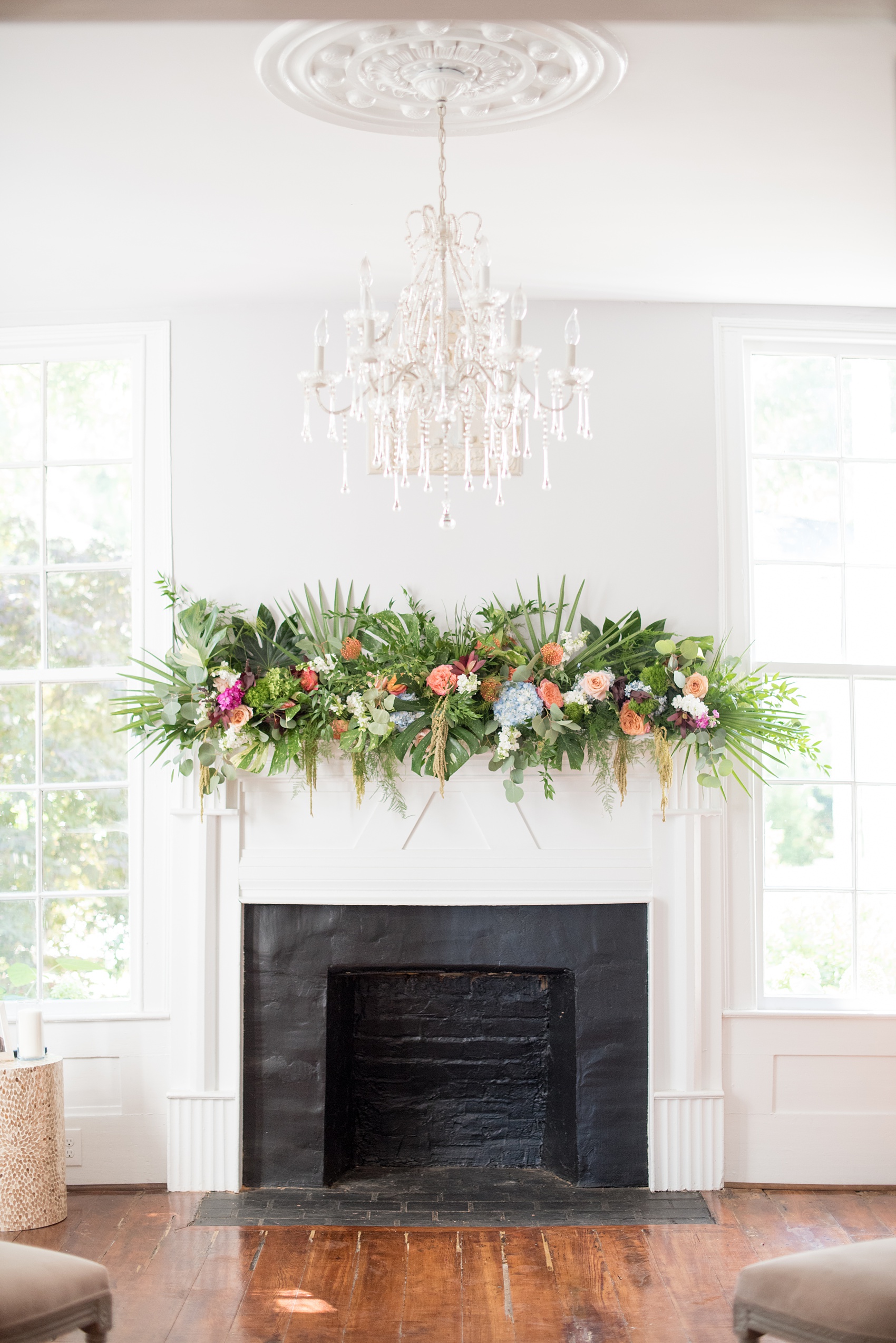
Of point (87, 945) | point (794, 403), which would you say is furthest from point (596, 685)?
point (87, 945)

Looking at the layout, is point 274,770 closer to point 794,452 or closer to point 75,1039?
point 75,1039

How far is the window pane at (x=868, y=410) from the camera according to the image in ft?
12.7

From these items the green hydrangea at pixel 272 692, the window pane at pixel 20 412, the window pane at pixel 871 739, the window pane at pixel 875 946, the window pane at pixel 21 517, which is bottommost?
the window pane at pixel 875 946

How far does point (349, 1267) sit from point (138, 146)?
306 centimetres

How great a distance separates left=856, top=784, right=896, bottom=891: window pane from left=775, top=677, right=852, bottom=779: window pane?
0.11 metres

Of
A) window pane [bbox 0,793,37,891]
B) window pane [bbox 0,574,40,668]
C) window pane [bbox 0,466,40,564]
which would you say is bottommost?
window pane [bbox 0,793,37,891]

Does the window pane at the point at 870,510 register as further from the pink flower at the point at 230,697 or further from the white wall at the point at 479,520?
the pink flower at the point at 230,697

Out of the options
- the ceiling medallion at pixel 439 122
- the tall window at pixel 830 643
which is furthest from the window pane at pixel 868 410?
the ceiling medallion at pixel 439 122

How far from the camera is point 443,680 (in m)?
3.28

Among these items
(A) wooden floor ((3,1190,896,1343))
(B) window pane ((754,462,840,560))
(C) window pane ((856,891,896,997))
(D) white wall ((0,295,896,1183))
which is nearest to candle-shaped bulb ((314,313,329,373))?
(D) white wall ((0,295,896,1183))

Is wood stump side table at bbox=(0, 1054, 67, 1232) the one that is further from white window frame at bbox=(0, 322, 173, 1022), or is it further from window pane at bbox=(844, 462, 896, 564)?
window pane at bbox=(844, 462, 896, 564)

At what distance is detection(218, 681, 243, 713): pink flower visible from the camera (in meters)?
3.32

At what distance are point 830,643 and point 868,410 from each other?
0.89 m

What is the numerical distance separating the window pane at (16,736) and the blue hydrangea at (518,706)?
1.71 metres
